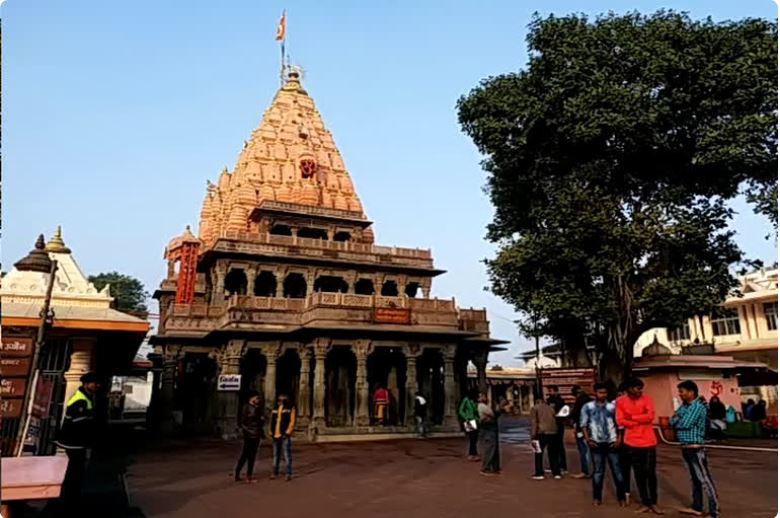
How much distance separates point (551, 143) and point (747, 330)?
23.0 meters

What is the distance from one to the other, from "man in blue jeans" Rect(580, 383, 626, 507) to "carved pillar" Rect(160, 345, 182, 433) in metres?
18.8

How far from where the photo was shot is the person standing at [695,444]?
270 inches

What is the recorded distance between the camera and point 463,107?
2208 centimetres

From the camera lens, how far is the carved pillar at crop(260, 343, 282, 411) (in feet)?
72.5

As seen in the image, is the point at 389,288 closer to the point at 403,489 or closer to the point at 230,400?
the point at 230,400

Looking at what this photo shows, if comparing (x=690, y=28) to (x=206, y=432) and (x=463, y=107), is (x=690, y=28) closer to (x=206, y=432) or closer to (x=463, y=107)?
(x=463, y=107)

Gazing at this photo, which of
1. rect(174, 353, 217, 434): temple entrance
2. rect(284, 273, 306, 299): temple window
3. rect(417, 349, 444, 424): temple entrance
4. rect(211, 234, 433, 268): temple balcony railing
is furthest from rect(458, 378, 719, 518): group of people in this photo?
rect(284, 273, 306, 299): temple window

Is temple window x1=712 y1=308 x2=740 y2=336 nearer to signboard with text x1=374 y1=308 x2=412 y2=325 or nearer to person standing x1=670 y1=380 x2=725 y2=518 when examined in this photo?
signboard with text x1=374 y1=308 x2=412 y2=325

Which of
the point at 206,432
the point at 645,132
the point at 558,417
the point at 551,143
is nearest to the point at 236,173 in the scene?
the point at 206,432

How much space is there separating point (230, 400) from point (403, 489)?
14482 millimetres

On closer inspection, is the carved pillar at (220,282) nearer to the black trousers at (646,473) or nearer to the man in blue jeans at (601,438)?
the man in blue jeans at (601,438)

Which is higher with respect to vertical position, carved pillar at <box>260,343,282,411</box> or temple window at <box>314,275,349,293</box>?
temple window at <box>314,275,349,293</box>

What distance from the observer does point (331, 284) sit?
104 feet

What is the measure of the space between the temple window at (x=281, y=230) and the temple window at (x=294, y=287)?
3.14 metres
